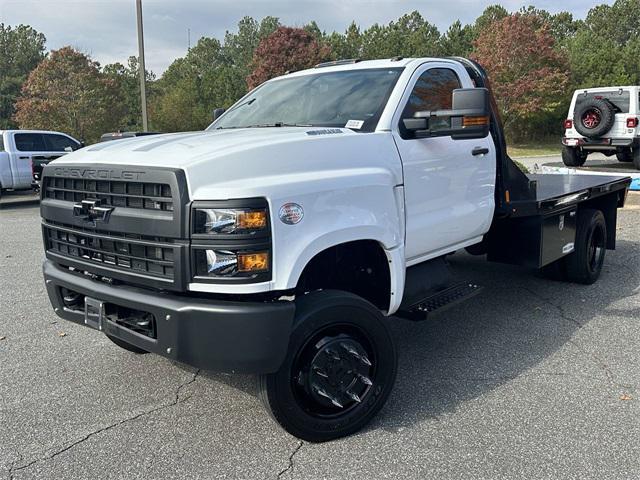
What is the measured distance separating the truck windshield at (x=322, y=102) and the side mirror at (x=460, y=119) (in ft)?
0.87

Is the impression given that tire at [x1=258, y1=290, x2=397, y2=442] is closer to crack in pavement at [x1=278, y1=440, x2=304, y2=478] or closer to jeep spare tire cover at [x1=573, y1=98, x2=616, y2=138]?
crack in pavement at [x1=278, y1=440, x2=304, y2=478]

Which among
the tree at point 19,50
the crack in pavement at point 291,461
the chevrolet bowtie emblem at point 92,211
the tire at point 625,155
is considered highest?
the tree at point 19,50

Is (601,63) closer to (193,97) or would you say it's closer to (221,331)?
(193,97)

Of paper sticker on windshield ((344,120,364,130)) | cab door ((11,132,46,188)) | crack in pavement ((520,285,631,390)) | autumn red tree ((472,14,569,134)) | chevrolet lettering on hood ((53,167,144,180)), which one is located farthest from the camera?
autumn red tree ((472,14,569,134))

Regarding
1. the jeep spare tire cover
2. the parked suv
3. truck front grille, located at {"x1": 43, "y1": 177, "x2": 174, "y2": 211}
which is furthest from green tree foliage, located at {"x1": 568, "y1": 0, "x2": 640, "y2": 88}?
truck front grille, located at {"x1": 43, "y1": 177, "x2": 174, "y2": 211}

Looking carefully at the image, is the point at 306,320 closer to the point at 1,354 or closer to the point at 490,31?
the point at 1,354

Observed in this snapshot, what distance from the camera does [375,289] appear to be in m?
3.70

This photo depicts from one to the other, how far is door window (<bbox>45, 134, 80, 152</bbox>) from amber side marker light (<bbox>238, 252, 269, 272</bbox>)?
13.8 m

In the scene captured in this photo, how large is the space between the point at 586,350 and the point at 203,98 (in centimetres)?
3265

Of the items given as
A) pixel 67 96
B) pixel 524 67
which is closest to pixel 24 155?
pixel 67 96

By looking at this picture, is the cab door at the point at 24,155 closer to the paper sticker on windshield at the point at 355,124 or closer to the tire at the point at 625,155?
the paper sticker on windshield at the point at 355,124

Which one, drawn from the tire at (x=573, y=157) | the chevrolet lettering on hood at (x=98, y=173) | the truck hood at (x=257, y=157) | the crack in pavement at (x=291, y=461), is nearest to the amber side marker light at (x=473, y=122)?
the truck hood at (x=257, y=157)

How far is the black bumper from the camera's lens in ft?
9.10

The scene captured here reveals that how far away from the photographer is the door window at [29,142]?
14453 mm
